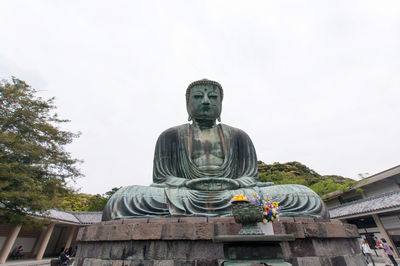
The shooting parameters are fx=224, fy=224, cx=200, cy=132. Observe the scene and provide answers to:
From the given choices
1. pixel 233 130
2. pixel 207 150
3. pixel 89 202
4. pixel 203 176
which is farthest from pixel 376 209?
pixel 89 202

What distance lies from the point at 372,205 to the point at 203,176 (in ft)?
46.2

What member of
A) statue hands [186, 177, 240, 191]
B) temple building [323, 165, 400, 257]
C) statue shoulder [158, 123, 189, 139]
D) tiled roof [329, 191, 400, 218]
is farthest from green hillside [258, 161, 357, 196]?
statue hands [186, 177, 240, 191]

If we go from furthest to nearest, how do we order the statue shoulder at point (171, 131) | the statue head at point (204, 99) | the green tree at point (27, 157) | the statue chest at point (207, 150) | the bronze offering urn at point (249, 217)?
the green tree at point (27, 157), the statue head at point (204, 99), the statue shoulder at point (171, 131), the statue chest at point (207, 150), the bronze offering urn at point (249, 217)

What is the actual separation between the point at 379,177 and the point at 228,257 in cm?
1924

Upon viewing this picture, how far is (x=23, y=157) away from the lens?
512 inches

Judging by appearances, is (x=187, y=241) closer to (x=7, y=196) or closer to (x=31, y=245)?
(x=7, y=196)

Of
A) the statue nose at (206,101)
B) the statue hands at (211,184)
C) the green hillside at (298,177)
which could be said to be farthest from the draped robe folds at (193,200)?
the green hillside at (298,177)

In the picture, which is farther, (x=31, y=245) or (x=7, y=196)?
(x=31, y=245)

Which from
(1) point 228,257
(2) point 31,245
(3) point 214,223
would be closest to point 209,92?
(3) point 214,223

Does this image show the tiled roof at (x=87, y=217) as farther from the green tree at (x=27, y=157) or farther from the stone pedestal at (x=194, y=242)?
the stone pedestal at (x=194, y=242)

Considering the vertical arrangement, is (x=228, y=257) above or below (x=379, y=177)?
below

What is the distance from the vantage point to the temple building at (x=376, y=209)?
12727 mm

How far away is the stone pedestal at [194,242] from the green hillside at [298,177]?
18284 mm

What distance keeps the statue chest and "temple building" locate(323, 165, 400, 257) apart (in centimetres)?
1148
